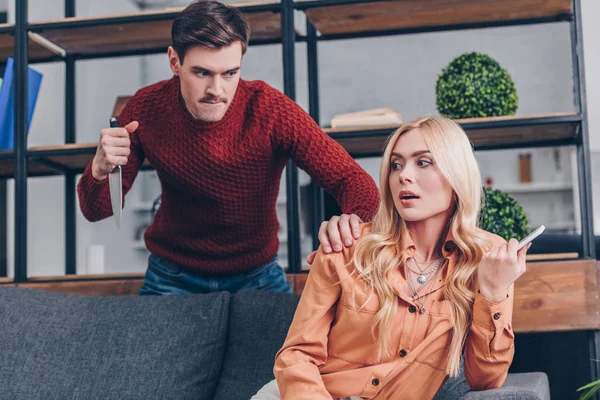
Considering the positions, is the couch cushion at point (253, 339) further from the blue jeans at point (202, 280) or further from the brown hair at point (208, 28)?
the brown hair at point (208, 28)

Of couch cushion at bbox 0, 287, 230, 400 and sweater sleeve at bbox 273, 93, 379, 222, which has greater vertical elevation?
sweater sleeve at bbox 273, 93, 379, 222

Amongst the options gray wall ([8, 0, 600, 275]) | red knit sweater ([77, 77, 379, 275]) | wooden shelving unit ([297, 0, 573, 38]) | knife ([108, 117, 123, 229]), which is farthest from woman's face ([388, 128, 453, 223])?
gray wall ([8, 0, 600, 275])

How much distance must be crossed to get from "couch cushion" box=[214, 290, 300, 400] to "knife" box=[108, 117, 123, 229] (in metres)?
0.46

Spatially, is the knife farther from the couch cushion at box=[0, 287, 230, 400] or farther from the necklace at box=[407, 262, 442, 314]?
the necklace at box=[407, 262, 442, 314]

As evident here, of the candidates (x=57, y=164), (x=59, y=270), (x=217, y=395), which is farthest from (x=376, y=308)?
(x=59, y=270)

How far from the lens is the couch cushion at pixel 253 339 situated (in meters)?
2.01

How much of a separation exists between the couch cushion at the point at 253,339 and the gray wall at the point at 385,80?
340 cm

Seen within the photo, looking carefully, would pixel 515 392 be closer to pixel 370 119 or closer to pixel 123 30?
pixel 370 119

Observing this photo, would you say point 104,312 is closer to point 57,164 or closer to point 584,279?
point 57,164

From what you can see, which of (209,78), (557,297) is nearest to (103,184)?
(209,78)

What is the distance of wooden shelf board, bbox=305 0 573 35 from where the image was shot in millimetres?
2512

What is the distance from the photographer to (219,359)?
2.09 metres

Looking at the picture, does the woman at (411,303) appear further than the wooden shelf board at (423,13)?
No

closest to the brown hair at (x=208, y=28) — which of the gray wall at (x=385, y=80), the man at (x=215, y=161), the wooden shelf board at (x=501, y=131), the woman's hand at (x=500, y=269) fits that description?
the man at (x=215, y=161)
